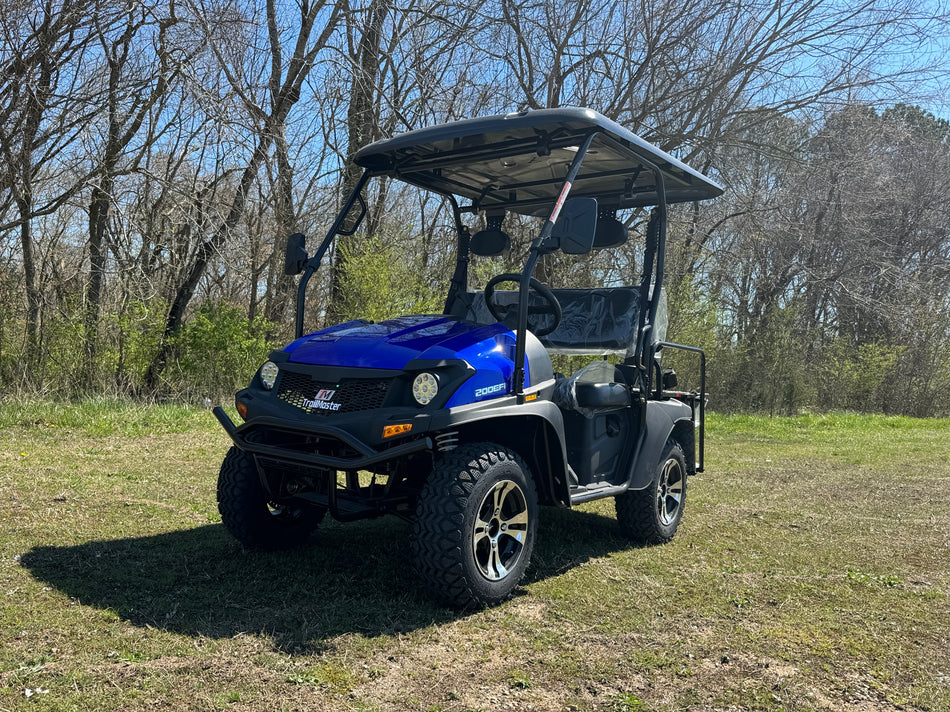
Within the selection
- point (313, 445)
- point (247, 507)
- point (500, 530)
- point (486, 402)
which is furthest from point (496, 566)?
point (247, 507)

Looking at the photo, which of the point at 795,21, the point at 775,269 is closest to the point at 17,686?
the point at 795,21

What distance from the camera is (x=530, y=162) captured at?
5047 millimetres

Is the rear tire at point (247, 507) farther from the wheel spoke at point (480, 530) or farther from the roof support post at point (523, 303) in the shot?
the roof support post at point (523, 303)

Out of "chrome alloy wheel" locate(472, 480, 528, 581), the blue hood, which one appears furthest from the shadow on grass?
the blue hood

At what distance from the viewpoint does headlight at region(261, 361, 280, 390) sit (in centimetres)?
409

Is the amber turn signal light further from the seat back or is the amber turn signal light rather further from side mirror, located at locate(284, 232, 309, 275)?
the seat back

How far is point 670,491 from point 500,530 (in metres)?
1.98

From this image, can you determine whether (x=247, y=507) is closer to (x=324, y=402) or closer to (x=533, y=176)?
(x=324, y=402)

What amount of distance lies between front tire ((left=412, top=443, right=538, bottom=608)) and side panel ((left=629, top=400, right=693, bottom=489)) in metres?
1.14

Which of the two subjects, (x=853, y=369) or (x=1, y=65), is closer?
(x=1, y=65)

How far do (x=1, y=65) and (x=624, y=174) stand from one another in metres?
6.91

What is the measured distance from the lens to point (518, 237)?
13039 mm

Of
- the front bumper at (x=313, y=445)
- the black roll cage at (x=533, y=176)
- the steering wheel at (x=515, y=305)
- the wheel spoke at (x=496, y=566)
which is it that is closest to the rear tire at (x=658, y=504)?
the black roll cage at (x=533, y=176)

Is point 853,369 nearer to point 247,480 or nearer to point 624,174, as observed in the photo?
point 624,174
